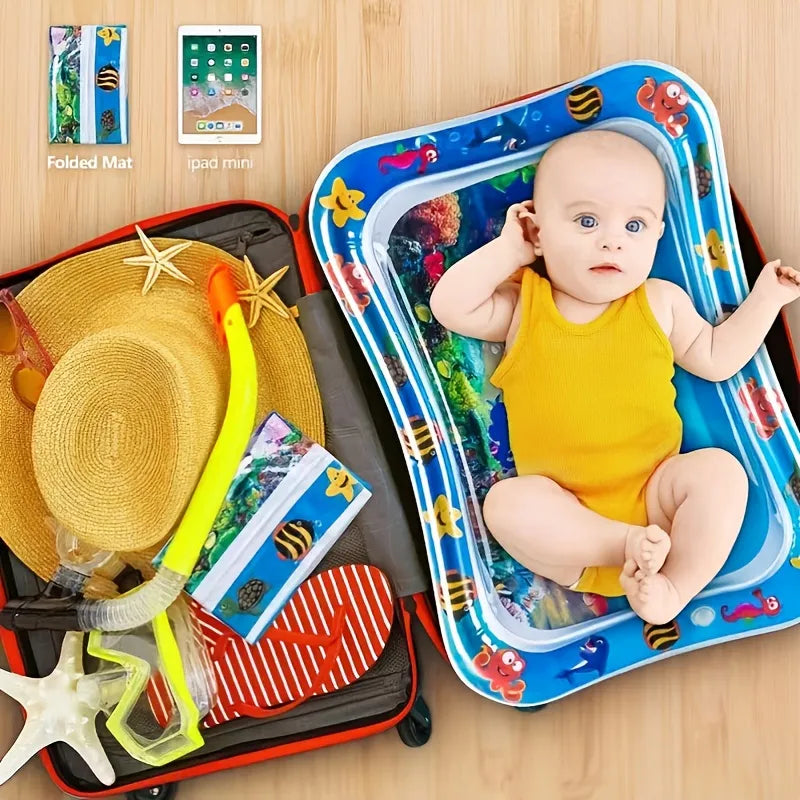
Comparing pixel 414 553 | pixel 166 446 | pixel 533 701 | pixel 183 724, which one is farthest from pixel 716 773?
pixel 166 446

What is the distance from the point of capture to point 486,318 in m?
1.21

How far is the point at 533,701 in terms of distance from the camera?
122 centimetres

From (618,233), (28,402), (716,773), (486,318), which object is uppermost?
(618,233)

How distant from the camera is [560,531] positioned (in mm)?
1160

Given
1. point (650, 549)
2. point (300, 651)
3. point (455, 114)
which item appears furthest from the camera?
point (455, 114)

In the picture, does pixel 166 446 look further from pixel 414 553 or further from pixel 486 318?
pixel 486 318

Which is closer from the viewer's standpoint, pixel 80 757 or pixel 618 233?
pixel 618 233


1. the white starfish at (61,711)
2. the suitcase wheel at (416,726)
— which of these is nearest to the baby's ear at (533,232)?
the suitcase wheel at (416,726)

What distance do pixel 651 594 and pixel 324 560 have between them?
1.61 ft

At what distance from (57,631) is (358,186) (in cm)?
83

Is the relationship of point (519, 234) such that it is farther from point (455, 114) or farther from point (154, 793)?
point (154, 793)

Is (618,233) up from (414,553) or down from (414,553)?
up

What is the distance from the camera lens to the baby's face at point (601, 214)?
1131 millimetres

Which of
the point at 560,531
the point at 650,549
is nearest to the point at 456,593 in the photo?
the point at 560,531
